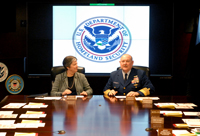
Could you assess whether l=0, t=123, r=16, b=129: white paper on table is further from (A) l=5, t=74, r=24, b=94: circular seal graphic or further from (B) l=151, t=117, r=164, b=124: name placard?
(A) l=5, t=74, r=24, b=94: circular seal graphic

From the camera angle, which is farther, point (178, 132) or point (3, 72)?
point (3, 72)

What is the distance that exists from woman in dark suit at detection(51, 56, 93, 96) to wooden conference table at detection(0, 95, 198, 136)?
2.26 ft

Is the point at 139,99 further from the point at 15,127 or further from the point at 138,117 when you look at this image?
the point at 15,127

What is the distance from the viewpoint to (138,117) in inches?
92.9

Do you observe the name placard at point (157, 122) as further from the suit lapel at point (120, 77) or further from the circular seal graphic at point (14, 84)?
the circular seal graphic at point (14, 84)

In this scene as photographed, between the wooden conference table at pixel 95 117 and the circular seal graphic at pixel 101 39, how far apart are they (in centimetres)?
234

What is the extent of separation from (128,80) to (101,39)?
185 centimetres

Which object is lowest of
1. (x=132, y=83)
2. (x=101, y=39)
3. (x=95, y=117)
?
(x=95, y=117)

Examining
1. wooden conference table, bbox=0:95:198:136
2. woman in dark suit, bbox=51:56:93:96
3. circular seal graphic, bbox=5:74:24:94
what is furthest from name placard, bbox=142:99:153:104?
circular seal graphic, bbox=5:74:24:94

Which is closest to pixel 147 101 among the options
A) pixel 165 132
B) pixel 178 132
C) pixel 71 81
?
pixel 178 132

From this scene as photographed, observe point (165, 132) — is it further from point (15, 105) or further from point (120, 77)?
point (120, 77)

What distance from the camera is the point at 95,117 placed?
2361mm

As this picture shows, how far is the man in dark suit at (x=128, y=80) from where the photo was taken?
389 cm

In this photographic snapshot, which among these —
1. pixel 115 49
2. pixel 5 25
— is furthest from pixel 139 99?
pixel 5 25
